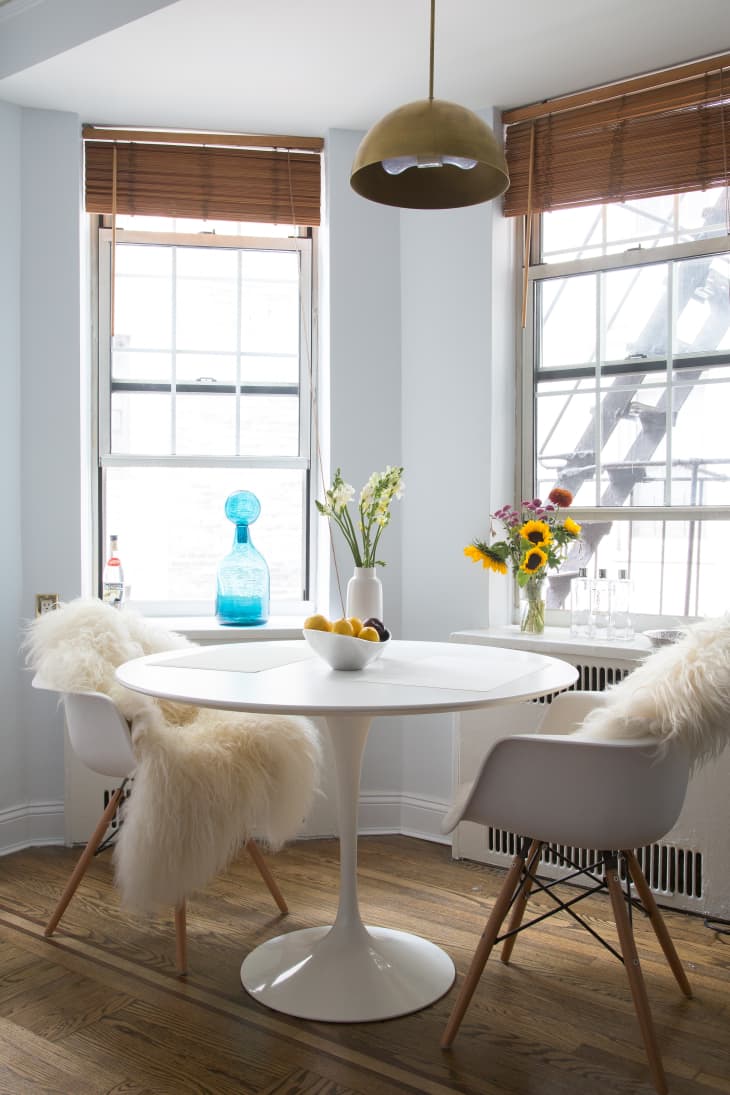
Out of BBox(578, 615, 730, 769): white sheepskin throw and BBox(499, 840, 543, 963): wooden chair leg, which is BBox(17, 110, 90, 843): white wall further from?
BBox(578, 615, 730, 769): white sheepskin throw

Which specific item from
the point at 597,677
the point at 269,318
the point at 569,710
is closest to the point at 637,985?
the point at 569,710

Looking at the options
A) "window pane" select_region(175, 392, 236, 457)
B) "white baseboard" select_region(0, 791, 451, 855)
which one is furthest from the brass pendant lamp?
"white baseboard" select_region(0, 791, 451, 855)

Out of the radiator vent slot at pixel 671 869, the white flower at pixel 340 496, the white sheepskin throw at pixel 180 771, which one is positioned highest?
the white flower at pixel 340 496

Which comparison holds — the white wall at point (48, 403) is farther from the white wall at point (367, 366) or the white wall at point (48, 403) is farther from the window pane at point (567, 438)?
the window pane at point (567, 438)

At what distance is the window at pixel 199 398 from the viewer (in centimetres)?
380

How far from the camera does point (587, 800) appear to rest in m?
1.93

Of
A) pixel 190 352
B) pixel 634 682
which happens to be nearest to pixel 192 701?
pixel 634 682

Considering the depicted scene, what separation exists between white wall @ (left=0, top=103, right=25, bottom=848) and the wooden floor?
523mm

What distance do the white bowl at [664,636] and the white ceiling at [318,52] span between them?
1.89 m

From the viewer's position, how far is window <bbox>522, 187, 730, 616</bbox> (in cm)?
325

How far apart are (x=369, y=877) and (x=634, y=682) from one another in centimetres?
141

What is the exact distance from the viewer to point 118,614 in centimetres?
288

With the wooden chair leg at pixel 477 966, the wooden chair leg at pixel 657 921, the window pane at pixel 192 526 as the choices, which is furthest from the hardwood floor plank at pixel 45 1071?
the window pane at pixel 192 526

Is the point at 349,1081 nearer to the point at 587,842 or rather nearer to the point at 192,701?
the point at 587,842
